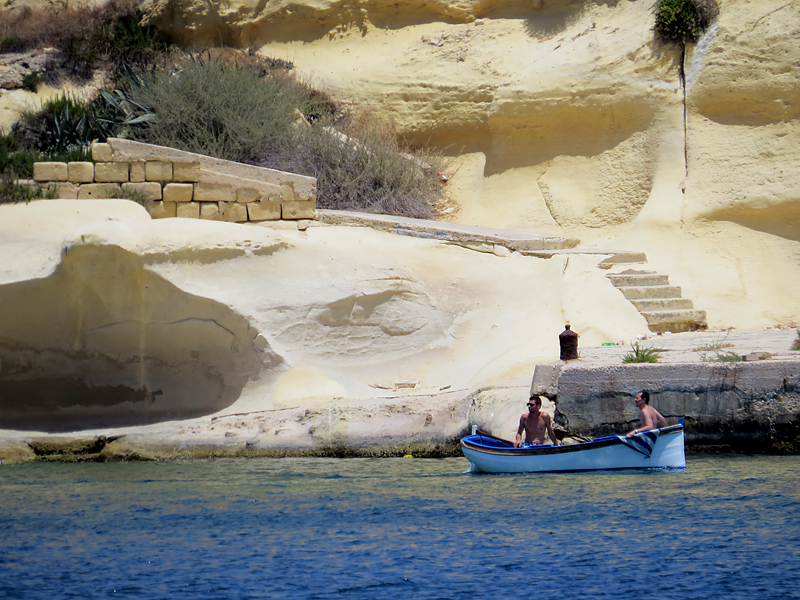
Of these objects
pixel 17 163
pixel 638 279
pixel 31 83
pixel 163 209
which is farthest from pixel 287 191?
pixel 31 83

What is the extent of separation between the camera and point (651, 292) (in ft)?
41.4

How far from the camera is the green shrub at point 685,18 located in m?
15.0

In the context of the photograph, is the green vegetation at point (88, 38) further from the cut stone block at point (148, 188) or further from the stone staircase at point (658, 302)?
the stone staircase at point (658, 302)

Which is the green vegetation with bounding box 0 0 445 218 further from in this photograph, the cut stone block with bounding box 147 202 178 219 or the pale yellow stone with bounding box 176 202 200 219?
the pale yellow stone with bounding box 176 202 200 219

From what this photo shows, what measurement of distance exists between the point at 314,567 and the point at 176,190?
8.15 m

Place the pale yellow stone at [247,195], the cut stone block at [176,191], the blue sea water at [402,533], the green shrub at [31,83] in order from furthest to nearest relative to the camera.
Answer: the green shrub at [31,83], the pale yellow stone at [247,195], the cut stone block at [176,191], the blue sea water at [402,533]

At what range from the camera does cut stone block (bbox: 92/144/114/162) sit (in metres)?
12.8

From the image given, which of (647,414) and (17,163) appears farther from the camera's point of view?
(17,163)

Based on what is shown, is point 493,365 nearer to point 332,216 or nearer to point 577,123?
point 332,216

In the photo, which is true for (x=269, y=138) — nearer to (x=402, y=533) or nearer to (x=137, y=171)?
(x=137, y=171)

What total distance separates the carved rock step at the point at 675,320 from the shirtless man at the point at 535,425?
3992 mm

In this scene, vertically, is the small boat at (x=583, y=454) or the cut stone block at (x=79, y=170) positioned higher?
the cut stone block at (x=79, y=170)

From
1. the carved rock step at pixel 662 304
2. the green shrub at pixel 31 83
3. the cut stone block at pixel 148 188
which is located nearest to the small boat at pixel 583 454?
the carved rock step at pixel 662 304

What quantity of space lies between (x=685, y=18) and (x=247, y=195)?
322 inches
